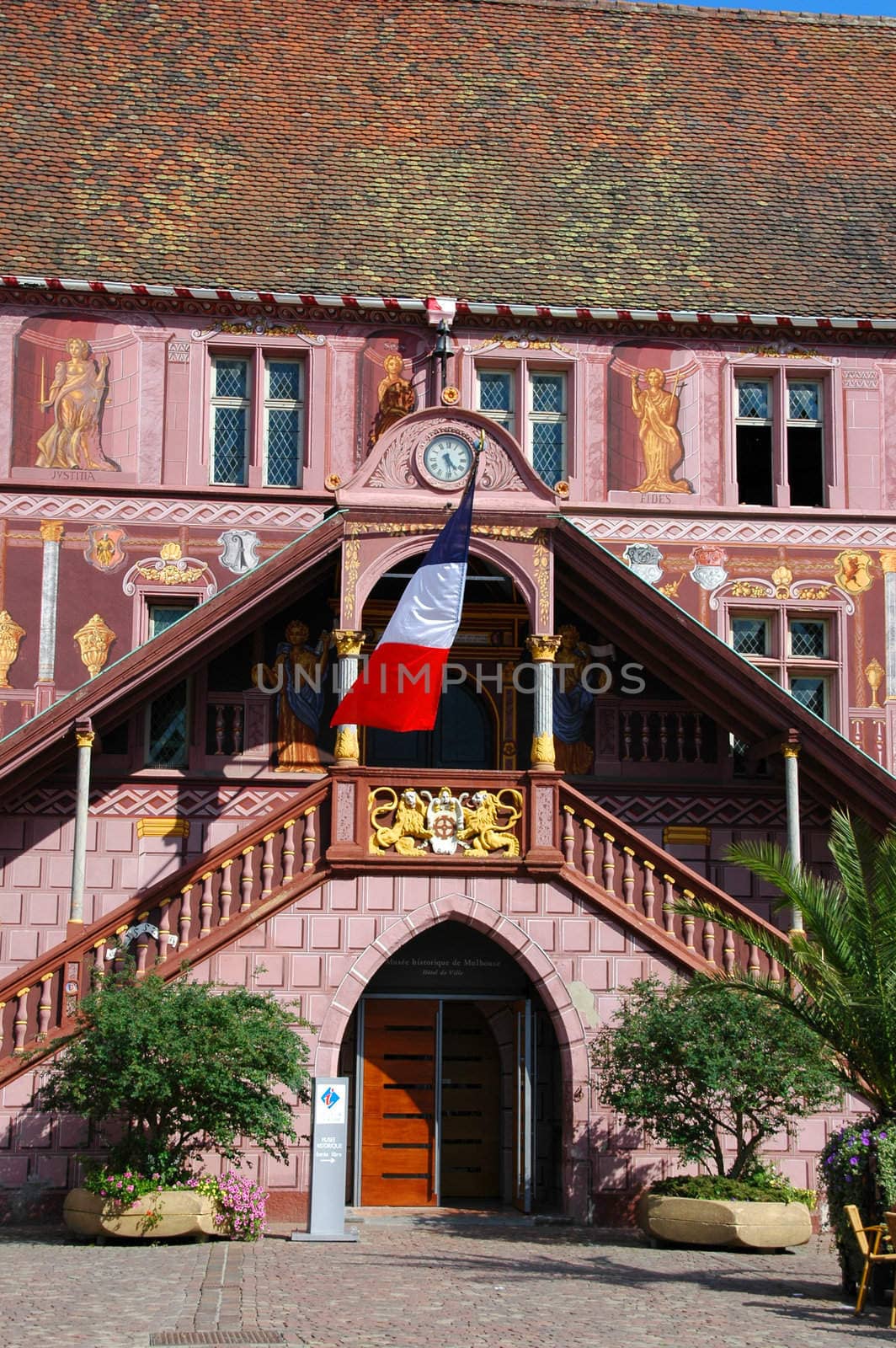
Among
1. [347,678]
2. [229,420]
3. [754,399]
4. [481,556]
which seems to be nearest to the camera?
[347,678]

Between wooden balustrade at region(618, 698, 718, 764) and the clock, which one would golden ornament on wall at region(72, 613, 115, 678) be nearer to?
the clock

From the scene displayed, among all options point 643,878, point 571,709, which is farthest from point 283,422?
point 643,878

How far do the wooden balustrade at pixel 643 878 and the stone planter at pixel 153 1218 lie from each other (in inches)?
220

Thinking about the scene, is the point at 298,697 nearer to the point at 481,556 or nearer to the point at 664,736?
the point at 481,556

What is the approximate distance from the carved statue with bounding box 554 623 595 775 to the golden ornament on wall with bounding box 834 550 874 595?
345 centimetres

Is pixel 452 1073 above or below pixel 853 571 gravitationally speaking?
below

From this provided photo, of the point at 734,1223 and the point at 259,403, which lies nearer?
the point at 734,1223

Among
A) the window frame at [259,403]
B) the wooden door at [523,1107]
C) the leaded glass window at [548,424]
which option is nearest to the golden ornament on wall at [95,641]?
Result: the window frame at [259,403]

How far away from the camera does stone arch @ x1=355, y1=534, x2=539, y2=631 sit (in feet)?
72.9

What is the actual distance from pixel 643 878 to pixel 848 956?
16.6ft

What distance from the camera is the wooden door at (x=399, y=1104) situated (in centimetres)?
2275

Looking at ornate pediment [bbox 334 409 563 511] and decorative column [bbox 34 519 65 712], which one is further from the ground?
ornate pediment [bbox 334 409 563 511]

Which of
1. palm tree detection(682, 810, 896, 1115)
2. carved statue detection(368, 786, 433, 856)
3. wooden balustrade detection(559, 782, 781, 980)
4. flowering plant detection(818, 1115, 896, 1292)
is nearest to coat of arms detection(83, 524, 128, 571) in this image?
carved statue detection(368, 786, 433, 856)

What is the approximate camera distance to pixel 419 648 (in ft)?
68.4
